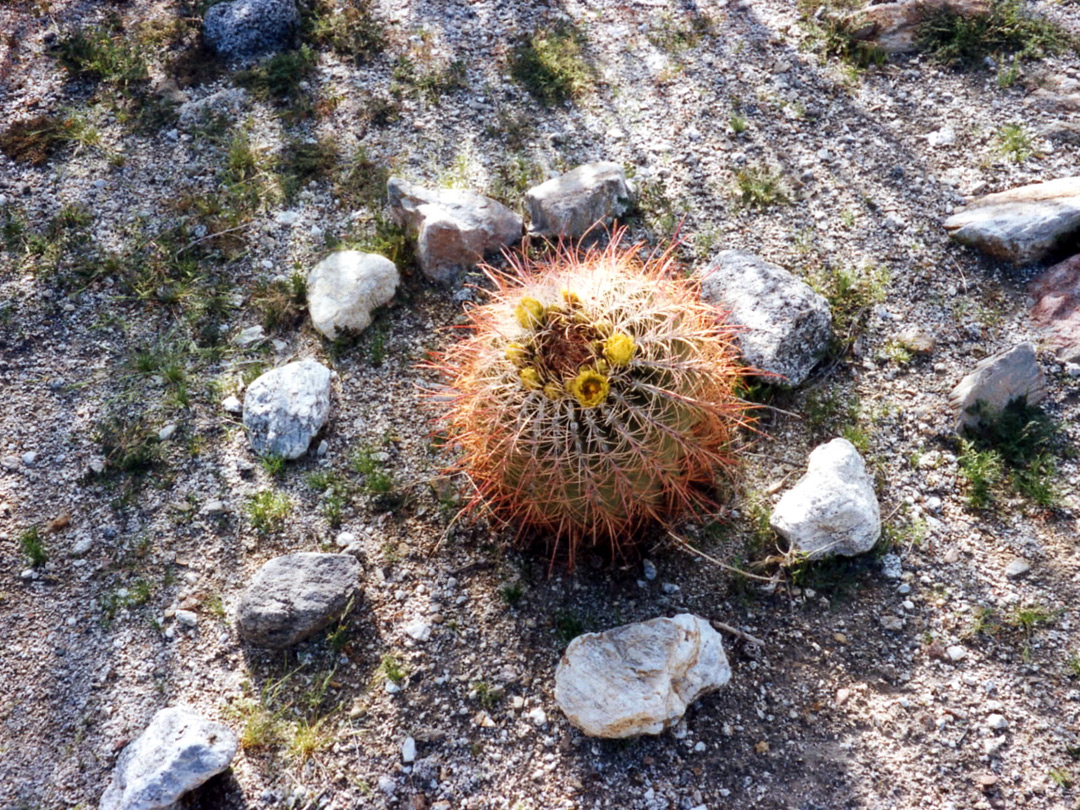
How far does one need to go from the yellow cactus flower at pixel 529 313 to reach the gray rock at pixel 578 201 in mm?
1509

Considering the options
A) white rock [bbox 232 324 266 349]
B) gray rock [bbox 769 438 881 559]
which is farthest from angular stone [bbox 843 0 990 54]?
white rock [bbox 232 324 266 349]

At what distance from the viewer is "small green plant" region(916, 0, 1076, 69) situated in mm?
4707

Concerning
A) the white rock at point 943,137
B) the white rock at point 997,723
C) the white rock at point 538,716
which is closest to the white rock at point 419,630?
the white rock at point 538,716

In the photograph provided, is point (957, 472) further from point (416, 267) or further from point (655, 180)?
point (416, 267)

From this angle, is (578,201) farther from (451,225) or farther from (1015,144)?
(1015,144)

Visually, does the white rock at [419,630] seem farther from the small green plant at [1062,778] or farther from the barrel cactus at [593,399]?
the small green plant at [1062,778]

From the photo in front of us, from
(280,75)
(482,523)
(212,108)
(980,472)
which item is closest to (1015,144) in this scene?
(980,472)

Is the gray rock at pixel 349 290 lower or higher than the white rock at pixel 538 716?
higher

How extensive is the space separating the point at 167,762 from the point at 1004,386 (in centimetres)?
358

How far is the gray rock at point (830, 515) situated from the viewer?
3.04 metres

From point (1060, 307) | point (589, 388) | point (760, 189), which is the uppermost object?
point (589, 388)

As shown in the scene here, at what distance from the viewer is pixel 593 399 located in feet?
8.17

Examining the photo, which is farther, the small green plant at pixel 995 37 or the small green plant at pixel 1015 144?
the small green plant at pixel 995 37

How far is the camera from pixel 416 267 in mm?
4172
